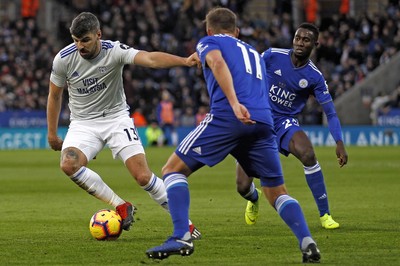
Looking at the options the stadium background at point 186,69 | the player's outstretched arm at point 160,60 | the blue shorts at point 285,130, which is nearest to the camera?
the player's outstretched arm at point 160,60

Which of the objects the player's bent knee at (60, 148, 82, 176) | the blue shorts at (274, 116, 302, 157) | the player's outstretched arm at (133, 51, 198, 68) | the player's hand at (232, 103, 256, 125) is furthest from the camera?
the blue shorts at (274, 116, 302, 157)

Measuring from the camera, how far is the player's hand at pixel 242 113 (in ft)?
25.9

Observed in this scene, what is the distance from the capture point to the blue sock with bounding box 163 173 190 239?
8.12 metres

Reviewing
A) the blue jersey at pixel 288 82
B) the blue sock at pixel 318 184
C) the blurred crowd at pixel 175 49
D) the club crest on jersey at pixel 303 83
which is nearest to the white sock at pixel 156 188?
the blue sock at pixel 318 184

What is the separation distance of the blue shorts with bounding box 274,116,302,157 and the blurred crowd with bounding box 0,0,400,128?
22408mm

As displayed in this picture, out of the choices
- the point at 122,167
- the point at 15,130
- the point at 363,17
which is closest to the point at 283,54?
the point at 122,167

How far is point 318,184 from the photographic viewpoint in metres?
11.4

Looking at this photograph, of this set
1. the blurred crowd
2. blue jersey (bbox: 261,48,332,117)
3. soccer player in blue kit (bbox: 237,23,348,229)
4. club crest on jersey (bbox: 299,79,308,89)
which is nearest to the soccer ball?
soccer player in blue kit (bbox: 237,23,348,229)

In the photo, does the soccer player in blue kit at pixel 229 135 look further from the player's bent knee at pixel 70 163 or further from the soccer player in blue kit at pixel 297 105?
the soccer player in blue kit at pixel 297 105

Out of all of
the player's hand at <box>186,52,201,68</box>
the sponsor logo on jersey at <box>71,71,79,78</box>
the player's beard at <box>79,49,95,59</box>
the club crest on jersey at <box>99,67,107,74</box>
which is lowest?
the sponsor logo on jersey at <box>71,71,79,78</box>

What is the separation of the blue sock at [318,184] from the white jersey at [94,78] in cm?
222

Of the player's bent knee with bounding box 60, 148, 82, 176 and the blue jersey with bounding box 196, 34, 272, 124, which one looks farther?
the player's bent knee with bounding box 60, 148, 82, 176

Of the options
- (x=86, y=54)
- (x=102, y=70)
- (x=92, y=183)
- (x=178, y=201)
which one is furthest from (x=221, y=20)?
(x=92, y=183)

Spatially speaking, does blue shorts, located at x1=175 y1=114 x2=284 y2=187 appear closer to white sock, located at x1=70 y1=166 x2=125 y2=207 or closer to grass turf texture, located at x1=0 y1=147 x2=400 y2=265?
grass turf texture, located at x1=0 y1=147 x2=400 y2=265
